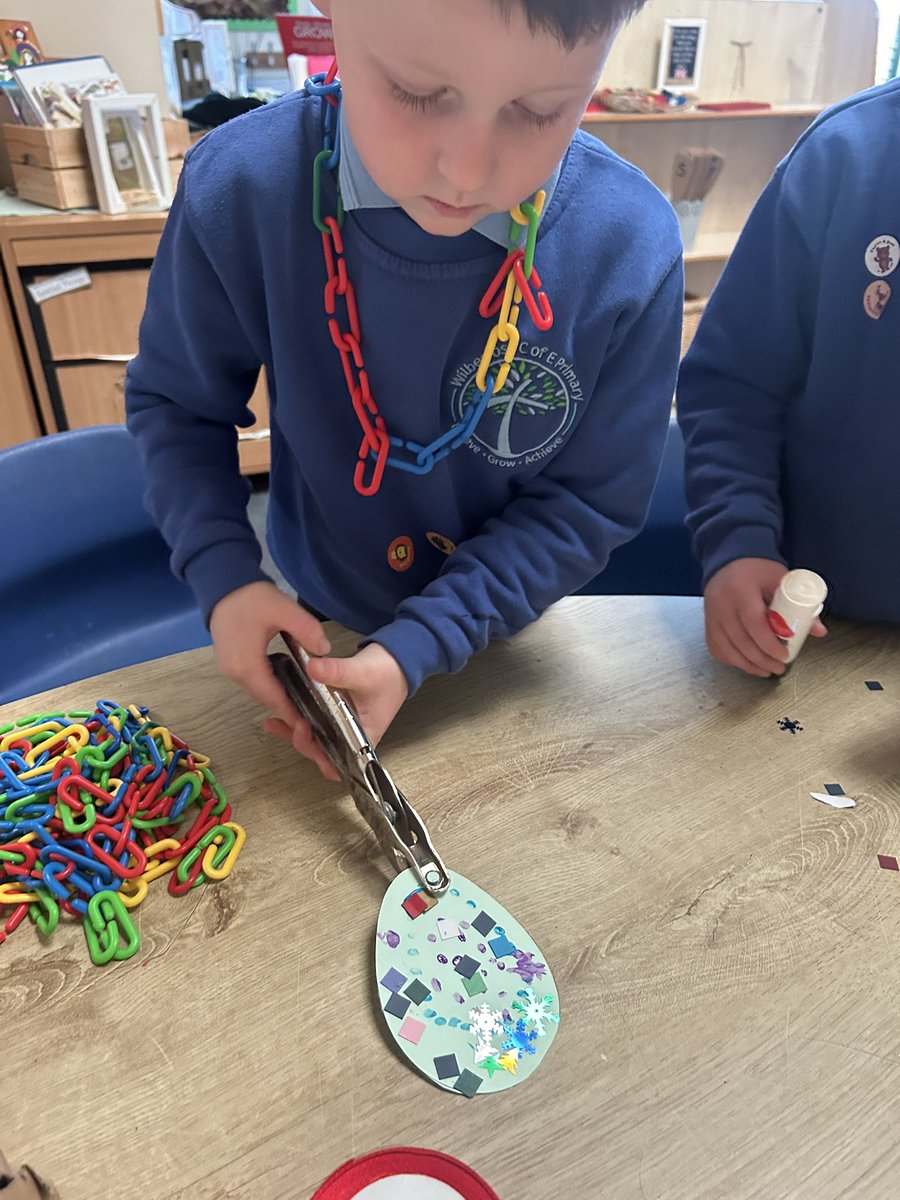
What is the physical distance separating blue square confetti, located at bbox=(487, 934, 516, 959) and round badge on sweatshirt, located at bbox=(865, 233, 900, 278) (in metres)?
0.63

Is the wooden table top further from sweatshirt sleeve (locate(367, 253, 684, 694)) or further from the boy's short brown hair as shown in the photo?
the boy's short brown hair

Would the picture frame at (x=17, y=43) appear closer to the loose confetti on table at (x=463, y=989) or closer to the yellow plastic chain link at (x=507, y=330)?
the yellow plastic chain link at (x=507, y=330)

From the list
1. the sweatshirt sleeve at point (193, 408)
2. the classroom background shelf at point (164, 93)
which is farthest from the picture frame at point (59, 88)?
the sweatshirt sleeve at point (193, 408)

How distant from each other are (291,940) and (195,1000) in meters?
0.06

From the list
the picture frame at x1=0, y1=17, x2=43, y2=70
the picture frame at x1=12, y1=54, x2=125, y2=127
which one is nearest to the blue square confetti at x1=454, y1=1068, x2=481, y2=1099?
the picture frame at x1=12, y1=54, x2=125, y2=127

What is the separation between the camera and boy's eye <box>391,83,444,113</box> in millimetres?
413

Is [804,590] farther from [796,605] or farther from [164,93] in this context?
[164,93]

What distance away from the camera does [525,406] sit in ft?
2.11

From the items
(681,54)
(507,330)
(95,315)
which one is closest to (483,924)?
(507,330)

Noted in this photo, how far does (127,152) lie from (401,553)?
146cm

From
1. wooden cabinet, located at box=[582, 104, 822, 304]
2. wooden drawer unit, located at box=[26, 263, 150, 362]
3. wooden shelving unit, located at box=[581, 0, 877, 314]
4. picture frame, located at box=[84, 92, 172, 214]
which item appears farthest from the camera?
wooden cabinet, located at box=[582, 104, 822, 304]

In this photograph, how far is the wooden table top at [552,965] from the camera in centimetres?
43

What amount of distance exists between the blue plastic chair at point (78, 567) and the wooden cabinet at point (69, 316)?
73 cm

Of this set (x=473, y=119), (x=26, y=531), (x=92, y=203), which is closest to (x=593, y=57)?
(x=473, y=119)
